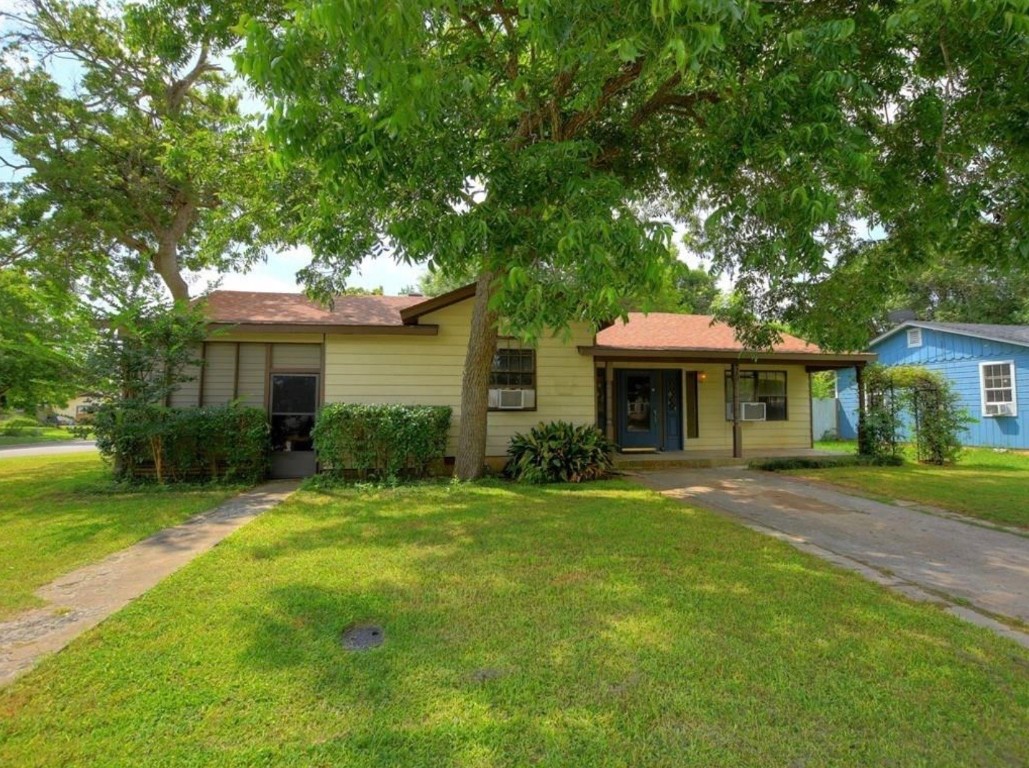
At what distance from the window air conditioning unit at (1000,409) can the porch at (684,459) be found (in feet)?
23.2

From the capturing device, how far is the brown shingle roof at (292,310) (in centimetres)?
961

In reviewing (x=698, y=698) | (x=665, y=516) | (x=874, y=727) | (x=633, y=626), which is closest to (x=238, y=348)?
(x=665, y=516)

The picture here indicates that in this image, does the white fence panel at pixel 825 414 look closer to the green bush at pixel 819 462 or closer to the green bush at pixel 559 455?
the green bush at pixel 819 462

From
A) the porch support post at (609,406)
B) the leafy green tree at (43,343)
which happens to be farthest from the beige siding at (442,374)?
the leafy green tree at (43,343)

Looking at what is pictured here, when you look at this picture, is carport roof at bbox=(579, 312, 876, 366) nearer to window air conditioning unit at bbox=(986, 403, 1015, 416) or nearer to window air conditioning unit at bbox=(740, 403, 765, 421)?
window air conditioning unit at bbox=(740, 403, 765, 421)

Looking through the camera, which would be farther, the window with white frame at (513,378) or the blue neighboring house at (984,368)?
the blue neighboring house at (984,368)

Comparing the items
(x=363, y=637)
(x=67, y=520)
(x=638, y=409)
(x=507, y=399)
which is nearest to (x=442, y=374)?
(x=507, y=399)

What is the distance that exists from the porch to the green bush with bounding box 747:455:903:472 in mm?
464

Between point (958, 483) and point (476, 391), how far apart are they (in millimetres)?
8153

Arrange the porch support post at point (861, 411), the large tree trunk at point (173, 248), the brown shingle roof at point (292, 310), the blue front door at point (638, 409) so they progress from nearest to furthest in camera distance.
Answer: the brown shingle roof at point (292, 310) < the porch support post at point (861, 411) < the blue front door at point (638, 409) < the large tree trunk at point (173, 248)

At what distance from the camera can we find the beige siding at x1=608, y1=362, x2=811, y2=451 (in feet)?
41.7

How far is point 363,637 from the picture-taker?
10.4ft

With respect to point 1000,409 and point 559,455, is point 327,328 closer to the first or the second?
point 559,455

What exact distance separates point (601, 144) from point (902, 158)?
3.72 metres
